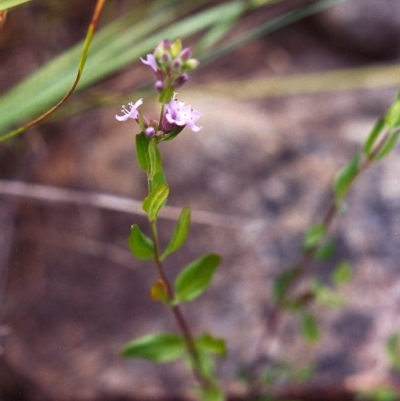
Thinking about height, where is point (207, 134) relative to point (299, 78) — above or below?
below

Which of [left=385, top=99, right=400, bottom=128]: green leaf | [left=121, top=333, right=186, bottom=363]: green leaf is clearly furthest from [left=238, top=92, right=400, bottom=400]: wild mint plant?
[left=121, top=333, right=186, bottom=363]: green leaf

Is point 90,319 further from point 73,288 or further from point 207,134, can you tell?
point 207,134

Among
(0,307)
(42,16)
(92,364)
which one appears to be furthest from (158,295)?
(42,16)

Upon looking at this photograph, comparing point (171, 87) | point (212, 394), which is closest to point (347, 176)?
point (171, 87)

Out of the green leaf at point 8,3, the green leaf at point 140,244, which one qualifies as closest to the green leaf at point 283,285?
the green leaf at point 140,244

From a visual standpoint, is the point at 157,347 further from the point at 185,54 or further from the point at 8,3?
the point at 8,3

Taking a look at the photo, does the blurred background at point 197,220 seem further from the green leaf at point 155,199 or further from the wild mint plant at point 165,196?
the green leaf at point 155,199
